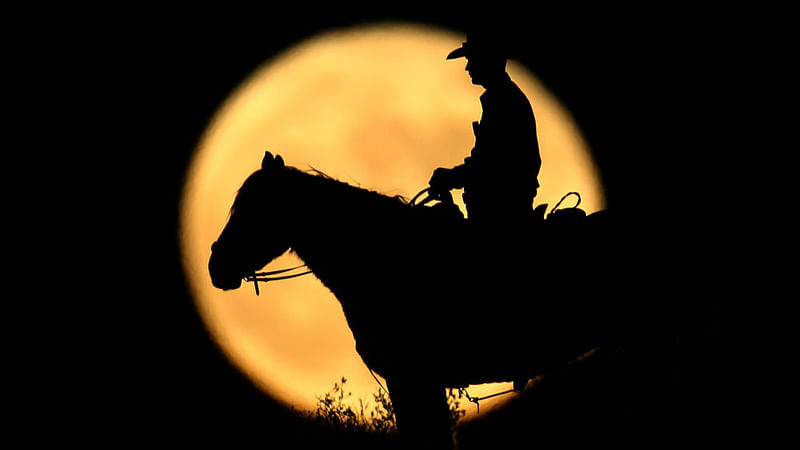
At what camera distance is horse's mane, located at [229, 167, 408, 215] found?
4.73 metres

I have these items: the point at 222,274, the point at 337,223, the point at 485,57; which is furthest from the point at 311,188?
the point at 485,57

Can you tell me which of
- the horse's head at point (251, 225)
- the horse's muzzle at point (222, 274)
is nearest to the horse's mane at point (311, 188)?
the horse's head at point (251, 225)

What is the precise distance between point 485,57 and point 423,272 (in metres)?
1.72

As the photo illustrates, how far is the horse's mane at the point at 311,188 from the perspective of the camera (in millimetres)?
4734

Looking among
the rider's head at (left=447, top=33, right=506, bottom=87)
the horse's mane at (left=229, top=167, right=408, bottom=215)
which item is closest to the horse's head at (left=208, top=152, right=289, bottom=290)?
the horse's mane at (left=229, top=167, right=408, bottom=215)

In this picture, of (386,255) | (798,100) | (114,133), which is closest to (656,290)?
(386,255)

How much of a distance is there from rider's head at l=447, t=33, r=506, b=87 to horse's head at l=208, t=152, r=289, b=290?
1.67 meters

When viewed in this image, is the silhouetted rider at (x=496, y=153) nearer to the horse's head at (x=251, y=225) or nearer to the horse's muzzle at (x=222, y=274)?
the horse's head at (x=251, y=225)

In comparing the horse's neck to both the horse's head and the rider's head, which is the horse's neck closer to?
the horse's head

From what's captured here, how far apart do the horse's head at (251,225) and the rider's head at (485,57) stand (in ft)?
5.49

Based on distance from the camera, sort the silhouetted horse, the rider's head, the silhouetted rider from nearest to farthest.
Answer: the silhouetted horse, the silhouetted rider, the rider's head

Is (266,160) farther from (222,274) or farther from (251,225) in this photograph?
(222,274)

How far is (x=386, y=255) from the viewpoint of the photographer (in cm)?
476

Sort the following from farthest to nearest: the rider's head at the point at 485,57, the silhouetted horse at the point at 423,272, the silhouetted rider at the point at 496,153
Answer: the rider's head at the point at 485,57 → the silhouetted rider at the point at 496,153 → the silhouetted horse at the point at 423,272
